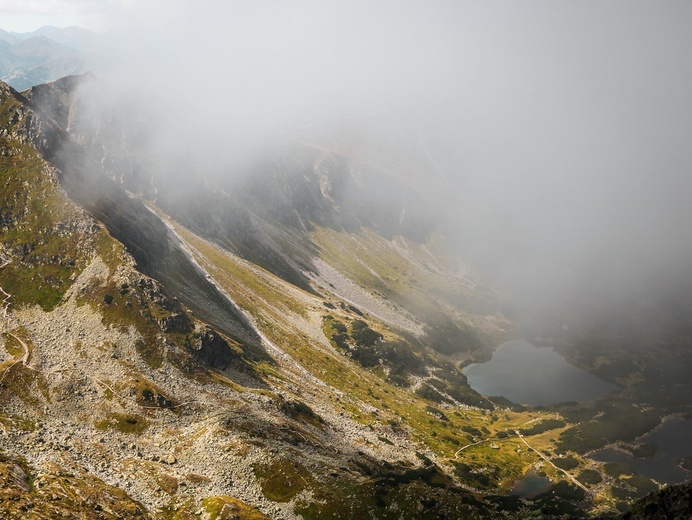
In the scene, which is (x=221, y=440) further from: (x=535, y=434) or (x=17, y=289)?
(x=535, y=434)

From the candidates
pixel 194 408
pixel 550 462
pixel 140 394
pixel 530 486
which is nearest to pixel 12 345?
pixel 140 394

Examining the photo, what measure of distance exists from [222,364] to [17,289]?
1751 inches

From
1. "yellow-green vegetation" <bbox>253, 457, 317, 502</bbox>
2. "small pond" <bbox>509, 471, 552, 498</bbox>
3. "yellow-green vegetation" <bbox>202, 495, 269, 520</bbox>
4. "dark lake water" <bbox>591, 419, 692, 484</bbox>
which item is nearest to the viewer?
"yellow-green vegetation" <bbox>202, 495, 269, 520</bbox>

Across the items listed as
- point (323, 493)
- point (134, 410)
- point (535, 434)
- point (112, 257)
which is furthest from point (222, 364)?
point (535, 434)

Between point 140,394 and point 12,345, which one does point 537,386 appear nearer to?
point 140,394

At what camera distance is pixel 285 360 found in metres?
131

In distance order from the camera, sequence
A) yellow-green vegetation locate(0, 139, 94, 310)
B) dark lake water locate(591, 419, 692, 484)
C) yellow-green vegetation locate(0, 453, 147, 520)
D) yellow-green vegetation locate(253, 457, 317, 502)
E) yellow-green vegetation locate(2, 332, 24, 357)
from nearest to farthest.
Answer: yellow-green vegetation locate(0, 453, 147, 520) < yellow-green vegetation locate(253, 457, 317, 502) < yellow-green vegetation locate(2, 332, 24, 357) < yellow-green vegetation locate(0, 139, 94, 310) < dark lake water locate(591, 419, 692, 484)

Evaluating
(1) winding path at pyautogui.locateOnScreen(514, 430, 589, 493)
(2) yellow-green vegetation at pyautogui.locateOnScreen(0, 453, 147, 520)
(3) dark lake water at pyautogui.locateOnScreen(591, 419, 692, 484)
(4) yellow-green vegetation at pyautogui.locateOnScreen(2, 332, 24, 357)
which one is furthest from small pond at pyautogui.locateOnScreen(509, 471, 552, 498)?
(4) yellow-green vegetation at pyautogui.locateOnScreen(2, 332, 24, 357)

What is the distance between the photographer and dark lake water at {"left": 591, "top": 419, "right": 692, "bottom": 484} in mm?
111312

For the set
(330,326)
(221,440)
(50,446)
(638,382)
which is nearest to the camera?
(50,446)

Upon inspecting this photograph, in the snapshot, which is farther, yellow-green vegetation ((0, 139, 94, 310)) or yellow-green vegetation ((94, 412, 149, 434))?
yellow-green vegetation ((0, 139, 94, 310))

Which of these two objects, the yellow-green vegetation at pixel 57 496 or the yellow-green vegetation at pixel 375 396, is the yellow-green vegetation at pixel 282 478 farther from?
the yellow-green vegetation at pixel 375 396

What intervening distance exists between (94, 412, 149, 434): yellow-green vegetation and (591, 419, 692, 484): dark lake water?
118 m

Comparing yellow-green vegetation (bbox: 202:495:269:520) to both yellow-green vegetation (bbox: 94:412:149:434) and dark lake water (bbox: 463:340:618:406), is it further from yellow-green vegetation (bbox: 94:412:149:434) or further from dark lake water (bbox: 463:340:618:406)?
dark lake water (bbox: 463:340:618:406)
